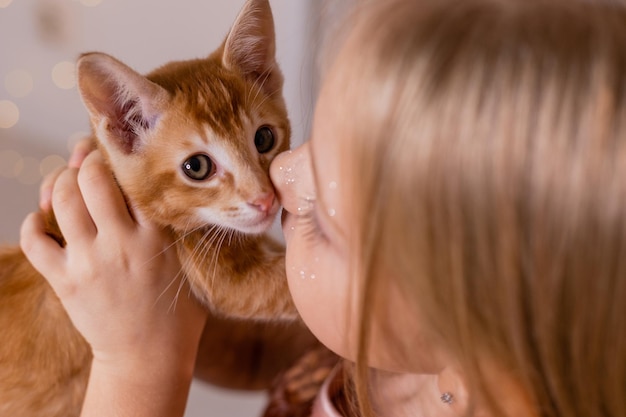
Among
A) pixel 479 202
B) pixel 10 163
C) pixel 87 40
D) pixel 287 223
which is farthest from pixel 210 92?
pixel 10 163

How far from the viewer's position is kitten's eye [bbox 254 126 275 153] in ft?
2.55

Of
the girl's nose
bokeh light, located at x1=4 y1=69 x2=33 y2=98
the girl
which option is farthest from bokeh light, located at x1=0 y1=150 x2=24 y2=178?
the girl

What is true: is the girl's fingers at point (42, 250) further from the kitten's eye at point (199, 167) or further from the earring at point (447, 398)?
the earring at point (447, 398)

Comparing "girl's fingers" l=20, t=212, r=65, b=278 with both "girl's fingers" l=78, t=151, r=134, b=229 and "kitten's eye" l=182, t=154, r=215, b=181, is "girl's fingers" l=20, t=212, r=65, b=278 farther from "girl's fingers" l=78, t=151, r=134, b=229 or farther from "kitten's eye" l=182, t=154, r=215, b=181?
"kitten's eye" l=182, t=154, r=215, b=181

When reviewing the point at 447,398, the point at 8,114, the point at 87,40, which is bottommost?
the point at 447,398

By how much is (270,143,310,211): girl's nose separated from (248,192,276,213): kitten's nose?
0.04 feet

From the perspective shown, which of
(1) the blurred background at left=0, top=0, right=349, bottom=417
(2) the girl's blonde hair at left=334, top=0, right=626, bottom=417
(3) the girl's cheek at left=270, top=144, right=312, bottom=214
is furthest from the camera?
(1) the blurred background at left=0, top=0, right=349, bottom=417

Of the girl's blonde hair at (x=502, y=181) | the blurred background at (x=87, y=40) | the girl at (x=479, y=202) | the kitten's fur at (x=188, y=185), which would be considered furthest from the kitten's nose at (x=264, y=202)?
the blurred background at (x=87, y=40)

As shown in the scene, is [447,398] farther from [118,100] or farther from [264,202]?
[118,100]

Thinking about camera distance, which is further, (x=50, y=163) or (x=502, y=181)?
(x=50, y=163)

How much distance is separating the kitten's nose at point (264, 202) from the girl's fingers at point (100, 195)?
0.16m

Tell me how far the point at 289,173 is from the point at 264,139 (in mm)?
140

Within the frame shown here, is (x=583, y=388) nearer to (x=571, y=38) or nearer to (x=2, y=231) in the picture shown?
(x=571, y=38)

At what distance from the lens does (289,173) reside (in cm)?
66
